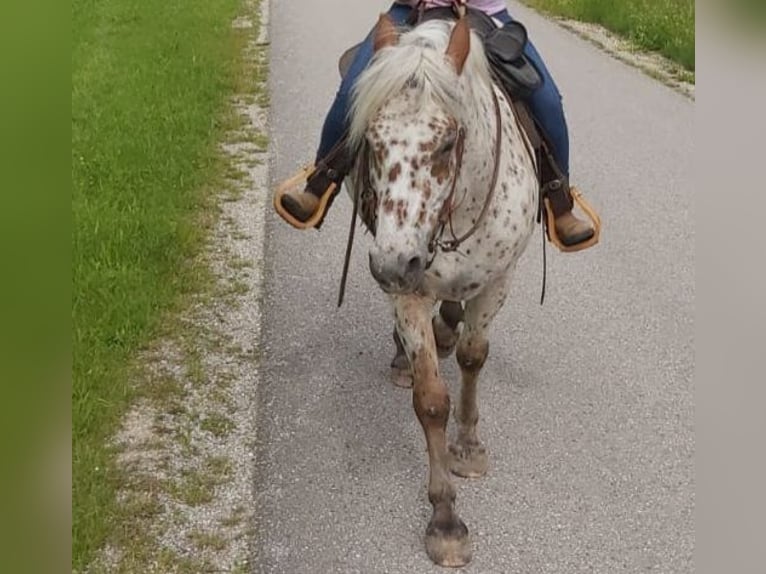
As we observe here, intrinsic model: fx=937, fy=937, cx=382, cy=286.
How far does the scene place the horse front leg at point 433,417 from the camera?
3.33 m

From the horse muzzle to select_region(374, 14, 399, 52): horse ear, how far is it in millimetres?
677

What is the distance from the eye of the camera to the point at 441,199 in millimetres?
2740

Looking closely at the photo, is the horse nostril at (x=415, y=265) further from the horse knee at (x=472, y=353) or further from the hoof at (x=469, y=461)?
the hoof at (x=469, y=461)

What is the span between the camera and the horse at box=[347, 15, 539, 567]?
8.78ft

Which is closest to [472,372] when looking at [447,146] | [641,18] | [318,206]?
[318,206]

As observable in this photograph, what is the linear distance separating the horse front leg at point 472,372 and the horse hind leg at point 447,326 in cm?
53

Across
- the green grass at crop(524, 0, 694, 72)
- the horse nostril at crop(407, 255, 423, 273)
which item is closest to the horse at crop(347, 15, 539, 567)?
the horse nostril at crop(407, 255, 423, 273)

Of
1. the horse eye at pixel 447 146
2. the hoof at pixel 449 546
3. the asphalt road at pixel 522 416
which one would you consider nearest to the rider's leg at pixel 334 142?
the horse eye at pixel 447 146

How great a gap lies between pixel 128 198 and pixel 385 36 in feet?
12.4

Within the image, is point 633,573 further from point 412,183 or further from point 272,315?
point 272,315

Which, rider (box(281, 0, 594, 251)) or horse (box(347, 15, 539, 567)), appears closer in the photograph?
horse (box(347, 15, 539, 567))

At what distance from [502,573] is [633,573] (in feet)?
1.53

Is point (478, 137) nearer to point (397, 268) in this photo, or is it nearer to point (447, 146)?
point (447, 146)

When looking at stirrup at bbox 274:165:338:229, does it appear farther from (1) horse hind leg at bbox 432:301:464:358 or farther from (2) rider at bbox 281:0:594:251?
(1) horse hind leg at bbox 432:301:464:358
